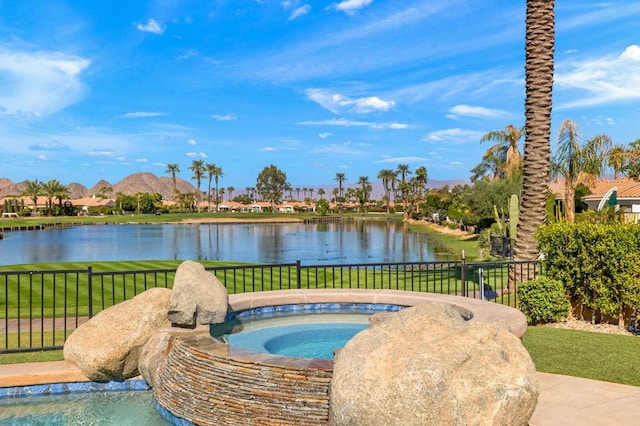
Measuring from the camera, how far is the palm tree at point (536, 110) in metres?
13.7

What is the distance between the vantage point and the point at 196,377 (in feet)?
20.6

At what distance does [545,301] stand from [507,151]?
163ft

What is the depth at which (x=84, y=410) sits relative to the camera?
22.6ft

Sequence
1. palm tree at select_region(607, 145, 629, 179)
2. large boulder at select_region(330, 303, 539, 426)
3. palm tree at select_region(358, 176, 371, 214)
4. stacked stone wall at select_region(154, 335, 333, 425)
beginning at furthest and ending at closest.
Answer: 1. palm tree at select_region(358, 176, 371, 214)
2. palm tree at select_region(607, 145, 629, 179)
3. stacked stone wall at select_region(154, 335, 333, 425)
4. large boulder at select_region(330, 303, 539, 426)

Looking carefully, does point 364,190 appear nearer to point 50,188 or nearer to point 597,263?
point 50,188

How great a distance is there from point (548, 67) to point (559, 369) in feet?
31.1

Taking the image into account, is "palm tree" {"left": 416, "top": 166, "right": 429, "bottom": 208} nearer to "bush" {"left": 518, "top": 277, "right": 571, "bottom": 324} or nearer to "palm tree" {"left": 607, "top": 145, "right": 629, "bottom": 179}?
"palm tree" {"left": 607, "top": 145, "right": 629, "bottom": 179}

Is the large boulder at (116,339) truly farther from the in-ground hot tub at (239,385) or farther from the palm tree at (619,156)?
the palm tree at (619,156)

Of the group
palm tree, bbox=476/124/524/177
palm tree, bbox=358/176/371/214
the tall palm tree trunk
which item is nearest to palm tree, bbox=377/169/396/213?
palm tree, bbox=358/176/371/214

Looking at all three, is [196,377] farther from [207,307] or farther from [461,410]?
[461,410]

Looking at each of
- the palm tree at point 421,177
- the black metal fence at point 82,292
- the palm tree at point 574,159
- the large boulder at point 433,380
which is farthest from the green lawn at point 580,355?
the palm tree at point 421,177

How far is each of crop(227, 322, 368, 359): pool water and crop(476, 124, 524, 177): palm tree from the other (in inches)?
1638

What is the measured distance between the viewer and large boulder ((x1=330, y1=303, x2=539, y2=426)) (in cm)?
423

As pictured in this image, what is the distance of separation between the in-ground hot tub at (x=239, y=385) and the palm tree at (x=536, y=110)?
744cm
